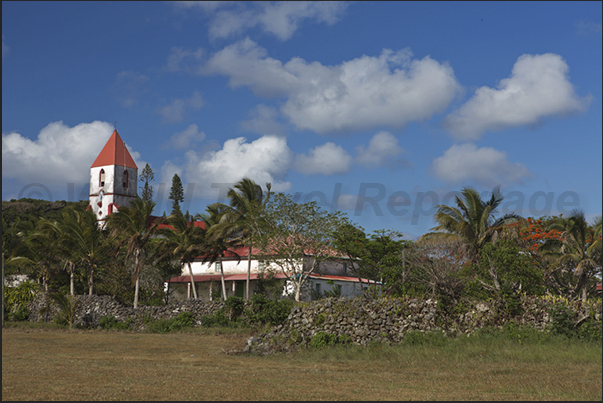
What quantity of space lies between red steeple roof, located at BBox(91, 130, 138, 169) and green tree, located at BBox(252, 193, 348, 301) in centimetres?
3288

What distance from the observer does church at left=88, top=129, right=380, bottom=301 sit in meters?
36.2

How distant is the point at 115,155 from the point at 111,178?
2554 millimetres

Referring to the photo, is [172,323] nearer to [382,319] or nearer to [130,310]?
[130,310]

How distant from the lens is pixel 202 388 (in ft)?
33.2

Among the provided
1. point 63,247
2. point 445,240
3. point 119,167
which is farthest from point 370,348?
point 119,167

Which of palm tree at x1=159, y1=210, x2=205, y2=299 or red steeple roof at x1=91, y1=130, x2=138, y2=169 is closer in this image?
palm tree at x1=159, y1=210, x2=205, y2=299

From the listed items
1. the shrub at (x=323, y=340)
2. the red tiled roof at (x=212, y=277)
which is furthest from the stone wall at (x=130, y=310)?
the shrub at (x=323, y=340)

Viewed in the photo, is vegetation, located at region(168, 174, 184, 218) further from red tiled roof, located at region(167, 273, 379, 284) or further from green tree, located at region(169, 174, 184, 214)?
red tiled roof, located at region(167, 273, 379, 284)

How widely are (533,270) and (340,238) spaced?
15.3 meters

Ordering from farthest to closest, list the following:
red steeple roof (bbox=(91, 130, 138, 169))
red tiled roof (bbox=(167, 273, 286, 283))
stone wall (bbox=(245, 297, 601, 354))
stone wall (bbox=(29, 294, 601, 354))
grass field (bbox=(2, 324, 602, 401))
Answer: red steeple roof (bbox=(91, 130, 138, 169))
red tiled roof (bbox=(167, 273, 286, 283))
stone wall (bbox=(245, 297, 601, 354))
stone wall (bbox=(29, 294, 601, 354))
grass field (bbox=(2, 324, 602, 401))

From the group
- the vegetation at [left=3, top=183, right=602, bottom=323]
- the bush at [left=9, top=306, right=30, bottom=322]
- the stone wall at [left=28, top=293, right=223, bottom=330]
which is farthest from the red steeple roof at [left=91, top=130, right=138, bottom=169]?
the stone wall at [left=28, top=293, right=223, bottom=330]

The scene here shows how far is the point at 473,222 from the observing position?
27031 millimetres

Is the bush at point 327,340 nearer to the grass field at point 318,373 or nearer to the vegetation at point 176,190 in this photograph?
the grass field at point 318,373

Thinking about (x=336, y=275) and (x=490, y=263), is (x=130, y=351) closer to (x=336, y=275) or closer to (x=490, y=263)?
(x=490, y=263)
